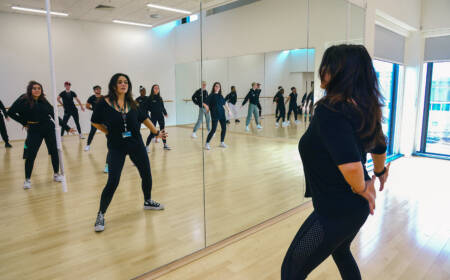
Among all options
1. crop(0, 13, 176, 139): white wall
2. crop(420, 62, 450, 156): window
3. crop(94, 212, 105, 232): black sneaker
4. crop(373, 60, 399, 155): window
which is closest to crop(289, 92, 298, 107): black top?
crop(0, 13, 176, 139): white wall

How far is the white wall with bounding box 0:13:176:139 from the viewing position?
243 cm

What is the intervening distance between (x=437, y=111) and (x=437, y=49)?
1309 millimetres

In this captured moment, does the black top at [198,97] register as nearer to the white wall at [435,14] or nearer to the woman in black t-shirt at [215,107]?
the woman in black t-shirt at [215,107]

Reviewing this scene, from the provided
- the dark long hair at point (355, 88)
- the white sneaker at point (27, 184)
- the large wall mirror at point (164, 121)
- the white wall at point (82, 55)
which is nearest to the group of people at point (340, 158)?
the dark long hair at point (355, 88)

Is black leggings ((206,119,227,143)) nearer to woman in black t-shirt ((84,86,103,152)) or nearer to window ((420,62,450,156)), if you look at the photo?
woman in black t-shirt ((84,86,103,152))

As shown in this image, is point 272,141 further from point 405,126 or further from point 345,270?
point 405,126

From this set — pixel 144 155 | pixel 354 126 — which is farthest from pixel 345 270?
pixel 144 155

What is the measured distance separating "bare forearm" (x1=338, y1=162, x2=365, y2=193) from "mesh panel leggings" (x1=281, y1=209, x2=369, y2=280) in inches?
6.3

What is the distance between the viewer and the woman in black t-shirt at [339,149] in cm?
106

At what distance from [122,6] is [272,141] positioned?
2318 millimetres

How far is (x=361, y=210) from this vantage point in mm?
1175

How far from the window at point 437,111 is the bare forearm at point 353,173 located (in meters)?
6.64

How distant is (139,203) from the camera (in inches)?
125

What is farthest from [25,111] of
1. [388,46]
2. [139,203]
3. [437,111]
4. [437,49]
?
[437,111]
